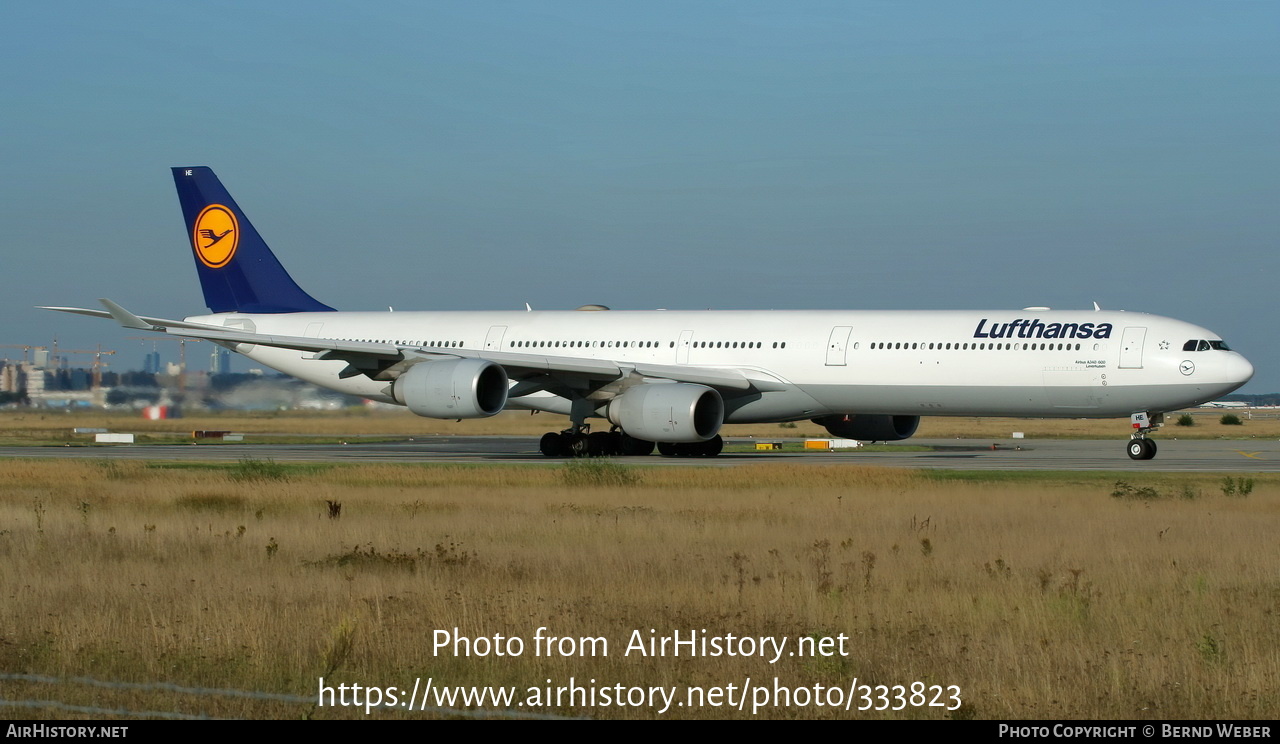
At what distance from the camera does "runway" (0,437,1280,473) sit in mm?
29812

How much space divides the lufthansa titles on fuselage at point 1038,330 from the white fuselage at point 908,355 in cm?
4

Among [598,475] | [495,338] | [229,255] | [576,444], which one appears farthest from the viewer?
[229,255]

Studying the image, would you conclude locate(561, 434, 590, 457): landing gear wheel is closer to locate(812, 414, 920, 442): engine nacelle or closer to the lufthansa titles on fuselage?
locate(812, 414, 920, 442): engine nacelle

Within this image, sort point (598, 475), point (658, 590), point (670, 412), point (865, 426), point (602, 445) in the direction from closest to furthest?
1. point (658, 590)
2. point (598, 475)
3. point (670, 412)
4. point (602, 445)
5. point (865, 426)

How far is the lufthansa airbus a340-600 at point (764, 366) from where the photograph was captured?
29.9 metres

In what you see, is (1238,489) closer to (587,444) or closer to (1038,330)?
(1038,330)

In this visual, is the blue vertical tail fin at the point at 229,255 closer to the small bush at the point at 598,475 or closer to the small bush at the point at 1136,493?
the small bush at the point at 598,475

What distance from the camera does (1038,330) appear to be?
30609 mm

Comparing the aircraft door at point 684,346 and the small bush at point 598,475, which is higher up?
the aircraft door at point 684,346

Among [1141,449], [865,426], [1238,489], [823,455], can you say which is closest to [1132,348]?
[1141,449]

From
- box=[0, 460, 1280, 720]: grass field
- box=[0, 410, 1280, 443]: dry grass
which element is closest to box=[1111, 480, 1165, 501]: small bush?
box=[0, 460, 1280, 720]: grass field

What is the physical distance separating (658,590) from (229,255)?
3136 cm

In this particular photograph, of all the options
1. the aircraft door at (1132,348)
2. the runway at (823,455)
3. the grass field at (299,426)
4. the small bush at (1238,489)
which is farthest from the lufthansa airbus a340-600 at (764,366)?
the grass field at (299,426)

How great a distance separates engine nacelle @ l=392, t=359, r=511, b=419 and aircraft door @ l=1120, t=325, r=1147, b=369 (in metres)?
13.3
